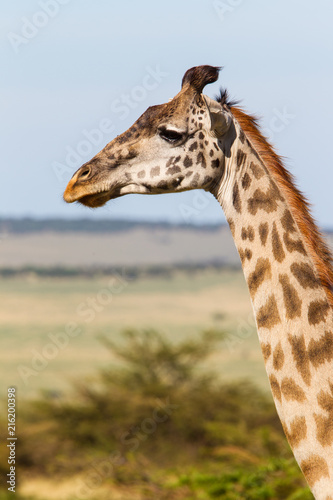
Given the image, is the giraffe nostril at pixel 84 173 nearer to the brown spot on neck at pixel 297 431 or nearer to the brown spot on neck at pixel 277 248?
the brown spot on neck at pixel 277 248

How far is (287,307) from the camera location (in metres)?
4.91

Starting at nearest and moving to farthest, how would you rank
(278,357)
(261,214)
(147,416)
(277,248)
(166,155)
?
(278,357)
(277,248)
(261,214)
(166,155)
(147,416)

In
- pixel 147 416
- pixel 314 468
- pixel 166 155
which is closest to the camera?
pixel 314 468

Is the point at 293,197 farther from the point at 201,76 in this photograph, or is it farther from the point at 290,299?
the point at 201,76

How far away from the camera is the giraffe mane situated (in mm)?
5004

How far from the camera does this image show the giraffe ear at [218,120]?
5.28 m

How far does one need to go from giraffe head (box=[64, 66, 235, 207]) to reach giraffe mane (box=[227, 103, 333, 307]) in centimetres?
18

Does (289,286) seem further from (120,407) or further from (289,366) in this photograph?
(120,407)

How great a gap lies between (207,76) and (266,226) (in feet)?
3.84

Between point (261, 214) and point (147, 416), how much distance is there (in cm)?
1543

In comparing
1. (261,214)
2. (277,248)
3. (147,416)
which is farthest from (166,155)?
(147,416)

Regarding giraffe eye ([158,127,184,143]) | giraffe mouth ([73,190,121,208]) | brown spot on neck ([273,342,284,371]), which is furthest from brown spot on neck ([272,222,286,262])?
giraffe mouth ([73,190,121,208])

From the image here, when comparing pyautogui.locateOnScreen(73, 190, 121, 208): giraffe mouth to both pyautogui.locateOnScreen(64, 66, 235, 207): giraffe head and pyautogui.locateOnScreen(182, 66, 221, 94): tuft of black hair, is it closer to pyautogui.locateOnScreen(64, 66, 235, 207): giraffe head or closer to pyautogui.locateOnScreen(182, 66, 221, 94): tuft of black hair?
pyautogui.locateOnScreen(64, 66, 235, 207): giraffe head

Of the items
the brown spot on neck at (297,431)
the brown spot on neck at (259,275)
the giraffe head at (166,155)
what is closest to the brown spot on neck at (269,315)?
the brown spot on neck at (259,275)
